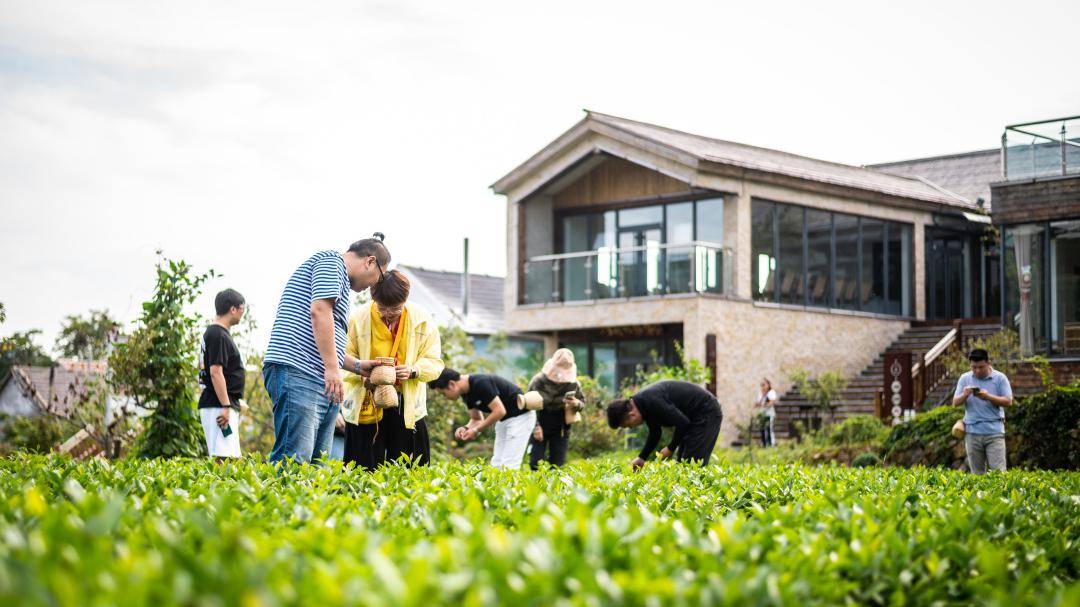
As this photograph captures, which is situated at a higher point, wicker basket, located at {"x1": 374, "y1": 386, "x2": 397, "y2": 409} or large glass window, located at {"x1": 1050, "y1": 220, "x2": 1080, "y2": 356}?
large glass window, located at {"x1": 1050, "y1": 220, "x2": 1080, "y2": 356}

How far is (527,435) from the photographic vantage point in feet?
38.7

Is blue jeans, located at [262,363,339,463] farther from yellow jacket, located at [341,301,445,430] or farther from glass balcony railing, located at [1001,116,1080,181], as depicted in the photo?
glass balcony railing, located at [1001,116,1080,181]

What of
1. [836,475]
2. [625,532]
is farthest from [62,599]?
[836,475]

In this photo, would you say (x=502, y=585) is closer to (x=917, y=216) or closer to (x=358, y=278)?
(x=358, y=278)

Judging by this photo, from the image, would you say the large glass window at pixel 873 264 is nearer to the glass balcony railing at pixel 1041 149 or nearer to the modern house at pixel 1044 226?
the modern house at pixel 1044 226

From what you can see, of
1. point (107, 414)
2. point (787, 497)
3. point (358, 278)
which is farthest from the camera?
point (107, 414)

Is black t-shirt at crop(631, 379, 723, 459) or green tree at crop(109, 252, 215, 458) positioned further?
green tree at crop(109, 252, 215, 458)

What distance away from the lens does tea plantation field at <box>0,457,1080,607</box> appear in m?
2.66

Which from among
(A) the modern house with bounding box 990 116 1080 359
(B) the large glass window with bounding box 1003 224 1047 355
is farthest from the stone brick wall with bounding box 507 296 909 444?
(A) the modern house with bounding box 990 116 1080 359

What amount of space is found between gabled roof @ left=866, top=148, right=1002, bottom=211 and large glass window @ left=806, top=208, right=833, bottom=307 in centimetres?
682

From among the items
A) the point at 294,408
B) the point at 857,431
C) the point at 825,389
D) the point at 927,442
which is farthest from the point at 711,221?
the point at 294,408

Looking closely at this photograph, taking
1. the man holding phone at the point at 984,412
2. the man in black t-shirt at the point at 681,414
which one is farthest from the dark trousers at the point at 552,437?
the man holding phone at the point at 984,412

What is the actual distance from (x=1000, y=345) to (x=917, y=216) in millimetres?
7817

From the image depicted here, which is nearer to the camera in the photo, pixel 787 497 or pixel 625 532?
pixel 625 532
